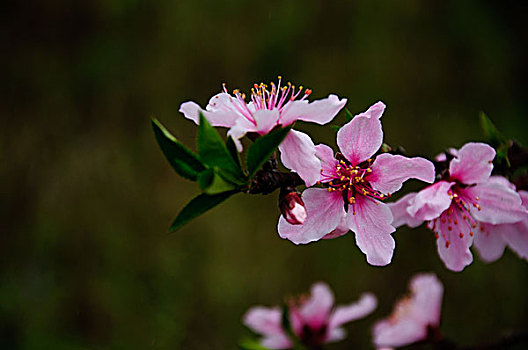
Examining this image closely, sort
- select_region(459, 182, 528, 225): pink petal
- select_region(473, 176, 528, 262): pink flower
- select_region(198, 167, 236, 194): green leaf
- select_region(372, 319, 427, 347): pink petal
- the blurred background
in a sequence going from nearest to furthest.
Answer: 1. select_region(198, 167, 236, 194): green leaf
2. select_region(459, 182, 528, 225): pink petal
3. select_region(473, 176, 528, 262): pink flower
4. select_region(372, 319, 427, 347): pink petal
5. the blurred background

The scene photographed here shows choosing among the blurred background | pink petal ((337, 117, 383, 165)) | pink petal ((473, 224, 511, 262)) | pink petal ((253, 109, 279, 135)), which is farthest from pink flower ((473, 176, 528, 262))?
the blurred background

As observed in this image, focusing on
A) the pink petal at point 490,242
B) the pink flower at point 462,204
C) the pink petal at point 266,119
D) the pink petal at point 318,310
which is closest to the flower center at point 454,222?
the pink flower at point 462,204

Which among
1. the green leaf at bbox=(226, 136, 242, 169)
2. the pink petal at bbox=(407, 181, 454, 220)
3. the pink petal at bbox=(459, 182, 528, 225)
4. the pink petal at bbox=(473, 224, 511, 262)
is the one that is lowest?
the pink petal at bbox=(473, 224, 511, 262)

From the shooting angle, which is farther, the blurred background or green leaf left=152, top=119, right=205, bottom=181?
the blurred background

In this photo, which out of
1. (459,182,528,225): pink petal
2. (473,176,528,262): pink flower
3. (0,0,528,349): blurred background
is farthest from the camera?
(0,0,528,349): blurred background

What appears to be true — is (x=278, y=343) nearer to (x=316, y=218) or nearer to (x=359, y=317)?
(x=359, y=317)

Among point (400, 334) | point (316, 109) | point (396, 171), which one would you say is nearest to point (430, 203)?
point (396, 171)

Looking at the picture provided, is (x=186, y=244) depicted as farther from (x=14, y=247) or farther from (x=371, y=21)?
(x=371, y=21)

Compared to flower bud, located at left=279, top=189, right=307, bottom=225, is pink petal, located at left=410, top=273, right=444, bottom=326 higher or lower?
lower

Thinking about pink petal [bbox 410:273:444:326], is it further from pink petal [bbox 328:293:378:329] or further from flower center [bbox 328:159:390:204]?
flower center [bbox 328:159:390:204]
